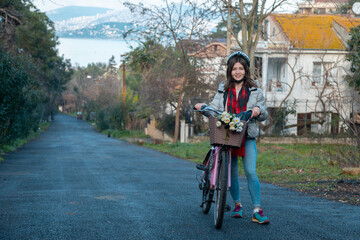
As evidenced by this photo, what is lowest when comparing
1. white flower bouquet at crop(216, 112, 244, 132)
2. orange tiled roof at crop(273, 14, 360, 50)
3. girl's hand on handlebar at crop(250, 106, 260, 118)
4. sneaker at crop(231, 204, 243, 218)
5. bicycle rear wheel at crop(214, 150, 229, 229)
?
A: sneaker at crop(231, 204, 243, 218)

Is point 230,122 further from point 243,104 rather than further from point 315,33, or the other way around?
point 315,33

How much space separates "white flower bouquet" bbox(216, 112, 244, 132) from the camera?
5086mm

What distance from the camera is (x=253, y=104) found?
5.56 meters

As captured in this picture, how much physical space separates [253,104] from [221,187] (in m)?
1.07

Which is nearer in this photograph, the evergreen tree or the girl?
the girl

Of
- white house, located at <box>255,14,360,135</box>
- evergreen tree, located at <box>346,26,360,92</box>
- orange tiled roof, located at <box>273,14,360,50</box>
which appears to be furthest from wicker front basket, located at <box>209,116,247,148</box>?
orange tiled roof, located at <box>273,14,360,50</box>

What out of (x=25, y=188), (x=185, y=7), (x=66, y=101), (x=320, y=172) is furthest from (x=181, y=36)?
(x=66, y=101)

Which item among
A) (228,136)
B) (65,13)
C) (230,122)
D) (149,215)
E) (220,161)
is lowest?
(149,215)

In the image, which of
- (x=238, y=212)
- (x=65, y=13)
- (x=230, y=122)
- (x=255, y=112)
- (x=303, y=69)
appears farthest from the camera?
(x=65, y=13)

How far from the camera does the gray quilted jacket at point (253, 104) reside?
17.8 feet

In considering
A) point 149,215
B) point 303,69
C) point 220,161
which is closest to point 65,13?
point 303,69

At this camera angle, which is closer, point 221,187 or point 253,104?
point 221,187

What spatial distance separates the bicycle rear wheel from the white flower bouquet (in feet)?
1.10

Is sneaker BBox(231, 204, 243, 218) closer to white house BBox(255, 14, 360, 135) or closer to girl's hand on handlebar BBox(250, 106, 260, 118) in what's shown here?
girl's hand on handlebar BBox(250, 106, 260, 118)
